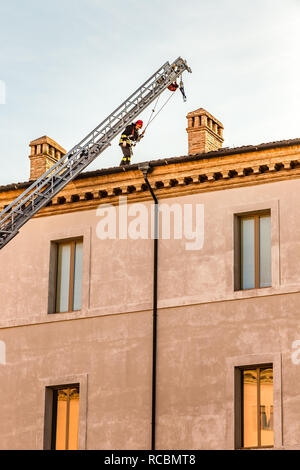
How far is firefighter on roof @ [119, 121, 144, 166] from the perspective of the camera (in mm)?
30531

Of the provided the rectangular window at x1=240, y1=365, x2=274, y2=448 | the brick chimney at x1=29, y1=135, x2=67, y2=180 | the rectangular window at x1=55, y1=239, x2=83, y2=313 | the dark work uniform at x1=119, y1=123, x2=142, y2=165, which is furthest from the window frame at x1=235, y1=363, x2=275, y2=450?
the brick chimney at x1=29, y1=135, x2=67, y2=180

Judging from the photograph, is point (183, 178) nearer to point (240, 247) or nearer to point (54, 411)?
point (240, 247)

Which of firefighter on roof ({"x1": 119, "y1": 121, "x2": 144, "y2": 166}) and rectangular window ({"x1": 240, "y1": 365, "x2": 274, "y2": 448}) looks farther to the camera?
firefighter on roof ({"x1": 119, "y1": 121, "x2": 144, "y2": 166})

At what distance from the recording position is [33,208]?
87.3ft

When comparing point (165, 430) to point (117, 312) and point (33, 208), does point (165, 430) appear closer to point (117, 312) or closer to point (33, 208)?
point (117, 312)

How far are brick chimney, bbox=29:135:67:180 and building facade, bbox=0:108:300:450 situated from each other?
11.3ft

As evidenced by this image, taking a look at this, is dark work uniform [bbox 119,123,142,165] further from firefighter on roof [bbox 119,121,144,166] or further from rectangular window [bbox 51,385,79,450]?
rectangular window [bbox 51,385,79,450]

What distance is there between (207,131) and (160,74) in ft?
7.10

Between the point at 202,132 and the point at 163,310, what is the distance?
19.9ft

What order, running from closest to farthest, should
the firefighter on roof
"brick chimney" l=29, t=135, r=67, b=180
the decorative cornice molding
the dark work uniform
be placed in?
the decorative cornice molding, the dark work uniform, the firefighter on roof, "brick chimney" l=29, t=135, r=67, b=180

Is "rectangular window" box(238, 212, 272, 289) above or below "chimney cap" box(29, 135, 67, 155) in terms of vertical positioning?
below

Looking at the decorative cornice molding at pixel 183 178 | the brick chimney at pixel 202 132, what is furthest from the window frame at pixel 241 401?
the brick chimney at pixel 202 132

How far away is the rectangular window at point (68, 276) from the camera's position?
28312 mm

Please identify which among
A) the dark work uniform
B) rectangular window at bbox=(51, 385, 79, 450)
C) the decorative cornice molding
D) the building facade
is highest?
the dark work uniform
